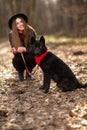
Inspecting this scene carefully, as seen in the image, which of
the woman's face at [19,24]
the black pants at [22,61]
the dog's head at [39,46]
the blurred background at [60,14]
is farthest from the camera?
the blurred background at [60,14]

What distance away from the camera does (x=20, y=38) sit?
10367 mm

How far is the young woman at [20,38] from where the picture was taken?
10.1 m

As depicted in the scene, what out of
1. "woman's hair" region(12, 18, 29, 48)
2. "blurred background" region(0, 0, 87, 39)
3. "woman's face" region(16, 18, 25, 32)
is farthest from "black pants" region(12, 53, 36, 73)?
"blurred background" region(0, 0, 87, 39)

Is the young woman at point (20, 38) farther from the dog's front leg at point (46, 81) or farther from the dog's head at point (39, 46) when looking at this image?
the dog's front leg at point (46, 81)

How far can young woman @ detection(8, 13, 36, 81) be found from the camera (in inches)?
396

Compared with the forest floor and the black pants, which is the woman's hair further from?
the forest floor

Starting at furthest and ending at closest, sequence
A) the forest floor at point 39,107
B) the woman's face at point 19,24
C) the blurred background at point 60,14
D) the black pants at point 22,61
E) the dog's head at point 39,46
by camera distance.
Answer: the blurred background at point 60,14, the black pants at point 22,61, the woman's face at point 19,24, the dog's head at point 39,46, the forest floor at point 39,107

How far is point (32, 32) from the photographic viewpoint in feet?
33.6

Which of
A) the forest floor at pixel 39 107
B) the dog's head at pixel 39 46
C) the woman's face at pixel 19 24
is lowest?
the forest floor at pixel 39 107

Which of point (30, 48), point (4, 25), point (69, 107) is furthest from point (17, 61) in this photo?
point (4, 25)

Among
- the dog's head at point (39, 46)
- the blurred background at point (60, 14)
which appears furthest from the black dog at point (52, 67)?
the blurred background at point (60, 14)

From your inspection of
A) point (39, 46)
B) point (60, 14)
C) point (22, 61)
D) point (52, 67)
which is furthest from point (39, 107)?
point (60, 14)

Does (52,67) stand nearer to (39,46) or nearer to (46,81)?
(46,81)

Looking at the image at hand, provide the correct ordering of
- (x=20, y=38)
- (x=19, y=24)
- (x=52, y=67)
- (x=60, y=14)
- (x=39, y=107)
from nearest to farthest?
(x=39, y=107) < (x=52, y=67) < (x=19, y=24) < (x=20, y=38) < (x=60, y=14)
